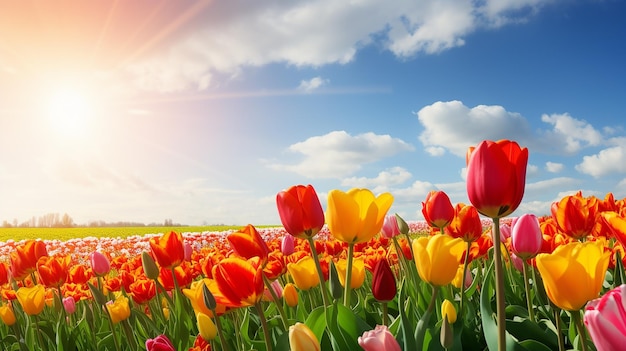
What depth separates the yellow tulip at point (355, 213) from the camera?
247 cm

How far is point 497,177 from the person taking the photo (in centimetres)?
168

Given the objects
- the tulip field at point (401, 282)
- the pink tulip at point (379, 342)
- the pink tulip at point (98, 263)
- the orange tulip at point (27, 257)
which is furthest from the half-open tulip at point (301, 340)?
the orange tulip at point (27, 257)

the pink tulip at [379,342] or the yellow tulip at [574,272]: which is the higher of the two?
the yellow tulip at [574,272]

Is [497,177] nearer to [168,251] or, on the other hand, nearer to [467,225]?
[467,225]

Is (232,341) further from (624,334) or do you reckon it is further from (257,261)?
(624,334)

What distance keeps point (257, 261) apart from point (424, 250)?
741mm

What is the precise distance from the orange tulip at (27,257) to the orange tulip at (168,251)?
1.91m

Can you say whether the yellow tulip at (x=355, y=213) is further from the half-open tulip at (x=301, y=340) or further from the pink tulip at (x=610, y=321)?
the pink tulip at (x=610, y=321)

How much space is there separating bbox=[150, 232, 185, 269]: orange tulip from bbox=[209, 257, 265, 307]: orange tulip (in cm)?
172

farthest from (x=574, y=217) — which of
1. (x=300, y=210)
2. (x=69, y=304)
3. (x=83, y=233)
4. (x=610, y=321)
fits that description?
(x=83, y=233)

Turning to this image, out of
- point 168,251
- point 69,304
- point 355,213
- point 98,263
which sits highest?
point 355,213

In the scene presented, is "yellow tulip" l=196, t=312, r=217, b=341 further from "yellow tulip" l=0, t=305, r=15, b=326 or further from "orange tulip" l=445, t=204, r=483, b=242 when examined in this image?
"yellow tulip" l=0, t=305, r=15, b=326

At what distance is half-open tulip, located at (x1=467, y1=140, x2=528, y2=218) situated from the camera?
5.53 feet

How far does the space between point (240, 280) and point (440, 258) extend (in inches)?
33.5
